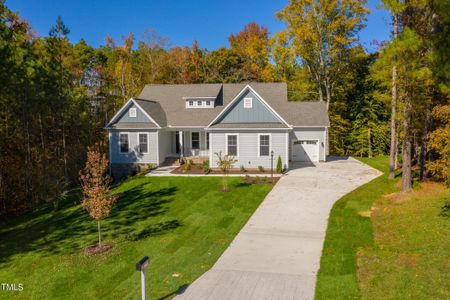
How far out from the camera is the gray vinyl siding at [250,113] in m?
23.6

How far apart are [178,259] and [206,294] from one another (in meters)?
2.55

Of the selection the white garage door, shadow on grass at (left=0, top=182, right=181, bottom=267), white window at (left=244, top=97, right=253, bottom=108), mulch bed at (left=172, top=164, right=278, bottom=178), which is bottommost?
shadow on grass at (left=0, top=182, right=181, bottom=267)

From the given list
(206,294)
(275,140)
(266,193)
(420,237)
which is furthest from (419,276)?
(275,140)

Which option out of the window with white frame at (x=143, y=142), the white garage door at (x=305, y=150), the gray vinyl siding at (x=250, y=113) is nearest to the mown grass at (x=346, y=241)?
the gray vinyl siding at (x=250, y=113)

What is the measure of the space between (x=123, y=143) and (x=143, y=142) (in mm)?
1569

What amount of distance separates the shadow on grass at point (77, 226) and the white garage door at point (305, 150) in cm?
1250

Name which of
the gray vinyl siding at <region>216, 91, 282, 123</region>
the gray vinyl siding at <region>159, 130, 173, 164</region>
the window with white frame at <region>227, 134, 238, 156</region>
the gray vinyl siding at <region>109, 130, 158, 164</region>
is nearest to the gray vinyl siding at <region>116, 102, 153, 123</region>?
the gray vinyl siding at <region>109, 130, 158, 164</region>

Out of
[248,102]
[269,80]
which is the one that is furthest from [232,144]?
→ [269,80]

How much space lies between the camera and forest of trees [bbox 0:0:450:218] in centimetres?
1472

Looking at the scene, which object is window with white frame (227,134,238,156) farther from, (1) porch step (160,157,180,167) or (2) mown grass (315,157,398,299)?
(2) mown grass (315,157,398,299)

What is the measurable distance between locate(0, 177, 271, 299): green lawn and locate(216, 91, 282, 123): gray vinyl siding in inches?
193

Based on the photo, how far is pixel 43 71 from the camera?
2416 cm

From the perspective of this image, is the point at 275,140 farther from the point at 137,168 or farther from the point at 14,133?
the point at 14,133

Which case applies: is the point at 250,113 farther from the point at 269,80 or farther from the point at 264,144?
the point at 269,80
